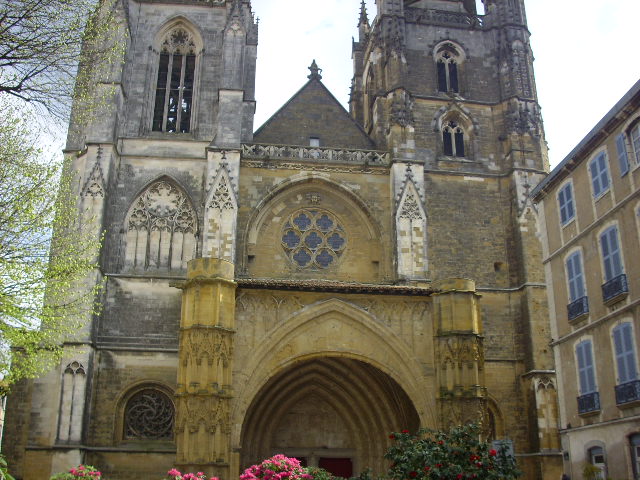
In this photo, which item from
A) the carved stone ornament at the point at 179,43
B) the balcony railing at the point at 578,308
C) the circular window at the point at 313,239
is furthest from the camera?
the carved stone ornament at the point at 179,43

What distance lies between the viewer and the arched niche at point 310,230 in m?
21.9

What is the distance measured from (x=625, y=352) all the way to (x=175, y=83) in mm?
16982

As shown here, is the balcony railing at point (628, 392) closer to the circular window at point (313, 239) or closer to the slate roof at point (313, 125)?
the circular window at point (313, 239)

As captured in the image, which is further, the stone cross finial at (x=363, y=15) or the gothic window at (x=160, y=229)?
the stone cross finial at (x=363, y=15)

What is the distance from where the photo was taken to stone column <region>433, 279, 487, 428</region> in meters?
14.2

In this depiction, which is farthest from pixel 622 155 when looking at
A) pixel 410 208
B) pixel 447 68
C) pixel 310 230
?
pixel 447 68

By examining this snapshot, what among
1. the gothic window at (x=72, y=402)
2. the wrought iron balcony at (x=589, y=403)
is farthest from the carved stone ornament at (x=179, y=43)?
the wrought iron balcony at (x=589, y=403)

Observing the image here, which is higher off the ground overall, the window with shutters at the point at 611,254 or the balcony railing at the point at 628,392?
the window with shutters at the point at 611,254

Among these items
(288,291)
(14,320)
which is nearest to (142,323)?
(288,291)

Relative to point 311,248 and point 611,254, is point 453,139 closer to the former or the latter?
point 311,248

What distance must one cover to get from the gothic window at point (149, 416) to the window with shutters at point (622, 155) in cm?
1299

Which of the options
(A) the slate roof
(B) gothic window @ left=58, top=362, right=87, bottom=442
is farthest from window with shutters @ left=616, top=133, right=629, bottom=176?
(B) gothic window @ left=58, top=362, right=87, bottom=442

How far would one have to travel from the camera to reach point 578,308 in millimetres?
16141

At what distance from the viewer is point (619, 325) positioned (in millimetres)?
14453
